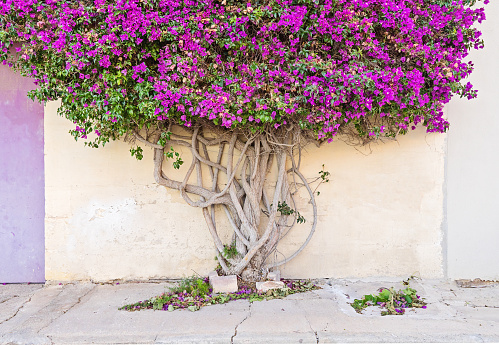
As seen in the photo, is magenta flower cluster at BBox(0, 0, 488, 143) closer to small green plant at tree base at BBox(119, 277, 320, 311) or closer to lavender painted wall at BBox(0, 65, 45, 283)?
lavender painted wall at BBox(0, 65, 45, 283)

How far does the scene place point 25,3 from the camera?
3926 millimetres

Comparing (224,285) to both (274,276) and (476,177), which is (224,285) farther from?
(476,177)

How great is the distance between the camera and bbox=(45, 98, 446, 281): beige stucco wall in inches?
199

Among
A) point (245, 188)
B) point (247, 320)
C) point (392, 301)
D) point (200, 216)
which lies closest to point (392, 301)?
point (392, 301)

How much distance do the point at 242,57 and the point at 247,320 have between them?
2472mm

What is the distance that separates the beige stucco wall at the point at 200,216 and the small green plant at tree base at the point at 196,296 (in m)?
0.40

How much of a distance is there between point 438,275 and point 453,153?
1.48m

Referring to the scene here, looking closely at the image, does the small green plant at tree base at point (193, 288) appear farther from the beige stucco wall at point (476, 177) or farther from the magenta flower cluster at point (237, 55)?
the beige stucco wall at point (476, 177)

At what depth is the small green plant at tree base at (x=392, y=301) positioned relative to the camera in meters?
4.13

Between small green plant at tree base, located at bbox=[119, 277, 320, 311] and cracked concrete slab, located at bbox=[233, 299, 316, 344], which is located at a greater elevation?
small green plant at tree base, located at bbox=[119, 277, 320, 311]

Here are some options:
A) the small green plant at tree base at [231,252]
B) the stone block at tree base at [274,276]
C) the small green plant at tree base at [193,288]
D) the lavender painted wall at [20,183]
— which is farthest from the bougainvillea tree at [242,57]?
the small green plant at tree base at [193,288]

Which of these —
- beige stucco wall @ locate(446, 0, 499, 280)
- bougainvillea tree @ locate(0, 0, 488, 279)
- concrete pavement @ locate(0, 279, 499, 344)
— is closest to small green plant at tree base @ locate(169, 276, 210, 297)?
concrete pavement @ locate(0, 279, 499, 344)

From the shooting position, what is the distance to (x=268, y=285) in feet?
15.2

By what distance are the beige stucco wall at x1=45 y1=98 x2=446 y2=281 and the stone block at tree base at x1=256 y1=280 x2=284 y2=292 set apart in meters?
0.50
